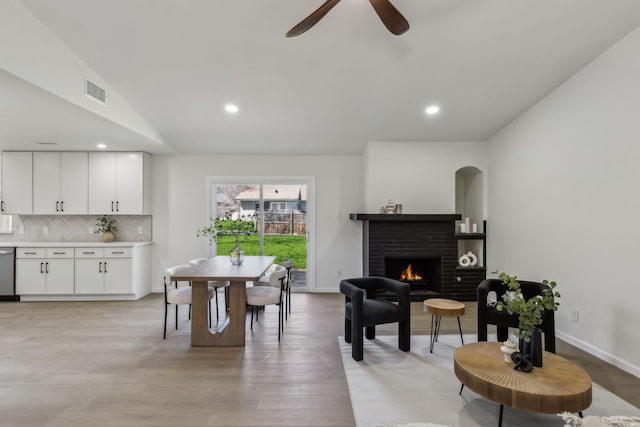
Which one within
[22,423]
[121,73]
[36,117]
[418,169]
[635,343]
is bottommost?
[22,423]

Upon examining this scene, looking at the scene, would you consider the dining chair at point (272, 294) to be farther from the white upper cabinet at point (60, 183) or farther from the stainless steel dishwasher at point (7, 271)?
the stainless steel dishwasher at point (7, 271)

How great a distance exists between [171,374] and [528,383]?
2659 millimetres

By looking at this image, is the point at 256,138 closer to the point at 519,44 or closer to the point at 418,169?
the point at 418,169

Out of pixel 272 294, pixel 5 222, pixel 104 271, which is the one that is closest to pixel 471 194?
pixel 272 294

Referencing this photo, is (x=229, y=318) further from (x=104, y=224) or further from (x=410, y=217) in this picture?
(x=104, y=224)

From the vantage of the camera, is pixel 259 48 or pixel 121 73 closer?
pixel 259 48

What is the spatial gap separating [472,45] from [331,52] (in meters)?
1.35

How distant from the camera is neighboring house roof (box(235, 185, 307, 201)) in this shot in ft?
19.1

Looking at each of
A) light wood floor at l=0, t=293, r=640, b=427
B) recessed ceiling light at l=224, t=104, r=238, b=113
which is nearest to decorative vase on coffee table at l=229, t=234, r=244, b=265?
light wood floor at l=0, t=293, r=640, b=427

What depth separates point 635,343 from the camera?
279 cm

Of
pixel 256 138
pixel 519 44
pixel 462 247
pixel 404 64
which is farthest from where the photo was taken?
pixel 462 247

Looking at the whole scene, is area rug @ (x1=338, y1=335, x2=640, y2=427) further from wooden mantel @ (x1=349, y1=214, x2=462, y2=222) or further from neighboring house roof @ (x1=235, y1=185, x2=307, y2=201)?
neighboring house roof @ (x1=235, y1=185, x2=307, y2=201)

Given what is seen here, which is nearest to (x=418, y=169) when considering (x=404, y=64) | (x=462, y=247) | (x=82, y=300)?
(x=462, y=247)

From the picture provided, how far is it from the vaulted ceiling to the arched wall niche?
85 cm
